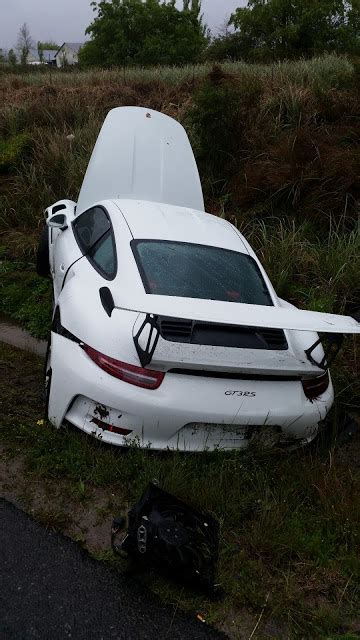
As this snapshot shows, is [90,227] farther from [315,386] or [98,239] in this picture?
[315,386]

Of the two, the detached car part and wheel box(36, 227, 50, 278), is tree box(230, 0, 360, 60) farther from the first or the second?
the detached car part

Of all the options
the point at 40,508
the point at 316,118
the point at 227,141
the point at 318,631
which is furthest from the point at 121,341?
the point at 316,118

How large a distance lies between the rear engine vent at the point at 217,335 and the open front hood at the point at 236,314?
1.17 feet

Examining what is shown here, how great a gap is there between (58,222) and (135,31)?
28597 millimetres

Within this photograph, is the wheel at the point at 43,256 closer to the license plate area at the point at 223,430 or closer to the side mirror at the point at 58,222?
the side mirror at the point at 58,222

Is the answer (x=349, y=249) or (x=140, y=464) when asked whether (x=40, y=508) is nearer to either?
(x=140, y=464)

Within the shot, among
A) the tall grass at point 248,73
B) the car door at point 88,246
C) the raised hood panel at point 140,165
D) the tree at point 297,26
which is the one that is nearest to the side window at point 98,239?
the car door at point 88,246

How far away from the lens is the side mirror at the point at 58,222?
489 cm

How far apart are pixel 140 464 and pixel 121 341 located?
69 centimetres

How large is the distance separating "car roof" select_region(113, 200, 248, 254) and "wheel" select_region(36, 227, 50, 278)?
129 cm

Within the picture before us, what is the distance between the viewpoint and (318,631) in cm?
233

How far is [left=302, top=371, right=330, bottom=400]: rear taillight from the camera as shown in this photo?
3274mm

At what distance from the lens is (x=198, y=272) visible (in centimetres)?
371

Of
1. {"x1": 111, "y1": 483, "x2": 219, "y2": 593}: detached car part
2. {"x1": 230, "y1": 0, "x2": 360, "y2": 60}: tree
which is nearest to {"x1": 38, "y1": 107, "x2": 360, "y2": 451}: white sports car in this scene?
{"x1": 111, "y1": 483, "x2": 219, "y2": 593}: detached car part
